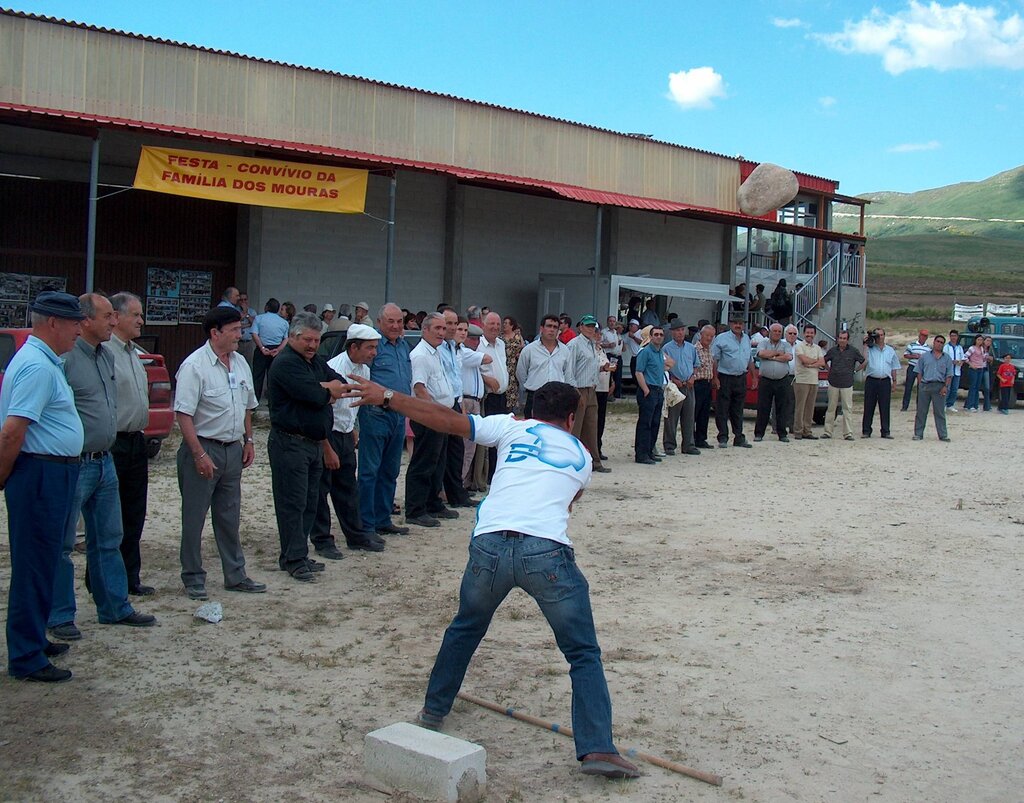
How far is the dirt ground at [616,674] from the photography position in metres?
4.70

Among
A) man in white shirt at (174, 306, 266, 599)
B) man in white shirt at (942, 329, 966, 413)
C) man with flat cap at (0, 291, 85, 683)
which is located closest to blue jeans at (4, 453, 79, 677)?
man with flat cap at (0, 291, 85, 683)

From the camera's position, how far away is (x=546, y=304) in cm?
2397

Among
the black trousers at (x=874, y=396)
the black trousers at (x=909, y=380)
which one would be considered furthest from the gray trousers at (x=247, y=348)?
the black trousers at (x=909, y=380)

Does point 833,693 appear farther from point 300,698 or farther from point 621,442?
point 621,442

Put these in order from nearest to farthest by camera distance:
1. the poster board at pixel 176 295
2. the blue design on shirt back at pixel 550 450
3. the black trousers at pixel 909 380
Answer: the blue design on shirt back at pixel 550 450 < the poster board at pixel 176 295 < the black trousers at pixel 909 380

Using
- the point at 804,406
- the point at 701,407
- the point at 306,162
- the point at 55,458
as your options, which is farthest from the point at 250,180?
the point at 55,458

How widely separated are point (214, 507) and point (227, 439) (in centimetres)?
49

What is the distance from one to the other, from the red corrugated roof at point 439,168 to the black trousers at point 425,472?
735 cm

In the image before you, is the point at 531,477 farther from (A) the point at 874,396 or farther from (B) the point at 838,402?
(A) the point at 874,396

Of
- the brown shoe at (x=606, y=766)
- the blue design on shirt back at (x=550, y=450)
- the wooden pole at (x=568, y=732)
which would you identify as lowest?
the wooden pole at (x=568, y=732)

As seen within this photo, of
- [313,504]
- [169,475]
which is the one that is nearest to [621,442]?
→ [169,475]

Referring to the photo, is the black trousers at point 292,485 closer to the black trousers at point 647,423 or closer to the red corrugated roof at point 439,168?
the black trousers at point 647,423

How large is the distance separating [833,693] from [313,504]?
12.8 ft

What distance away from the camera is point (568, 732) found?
5.13 m
